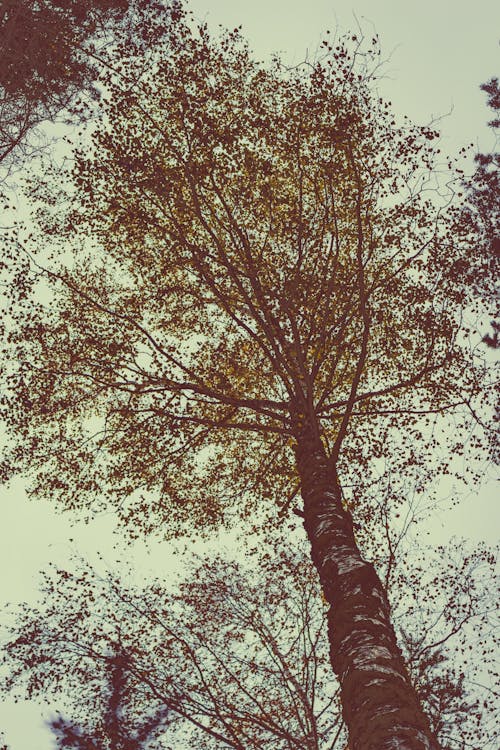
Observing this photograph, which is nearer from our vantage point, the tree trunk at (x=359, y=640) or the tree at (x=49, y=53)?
the tree trunk at (x=359, y=640)

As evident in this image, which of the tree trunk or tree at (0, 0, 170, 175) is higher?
tree at (0, 0, 170, 175)

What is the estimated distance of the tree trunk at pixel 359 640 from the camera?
9.98 ft

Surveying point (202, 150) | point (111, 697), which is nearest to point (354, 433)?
point (202, 150)

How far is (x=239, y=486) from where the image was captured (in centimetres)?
965

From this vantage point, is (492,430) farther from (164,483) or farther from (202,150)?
(202,150)

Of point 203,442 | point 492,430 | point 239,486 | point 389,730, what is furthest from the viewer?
point 239,486

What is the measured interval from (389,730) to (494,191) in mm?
8948

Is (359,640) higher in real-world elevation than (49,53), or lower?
lower

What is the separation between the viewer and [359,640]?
3.72 metres

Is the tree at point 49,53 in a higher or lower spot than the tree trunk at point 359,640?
higher

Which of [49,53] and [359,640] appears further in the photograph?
[49,53]

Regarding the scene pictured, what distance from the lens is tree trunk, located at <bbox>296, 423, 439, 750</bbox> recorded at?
304cm

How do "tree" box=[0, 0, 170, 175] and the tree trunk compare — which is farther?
"tree" box=[0, 0, 170, 175]

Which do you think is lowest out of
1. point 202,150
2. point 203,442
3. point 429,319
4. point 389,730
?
point 389,730
